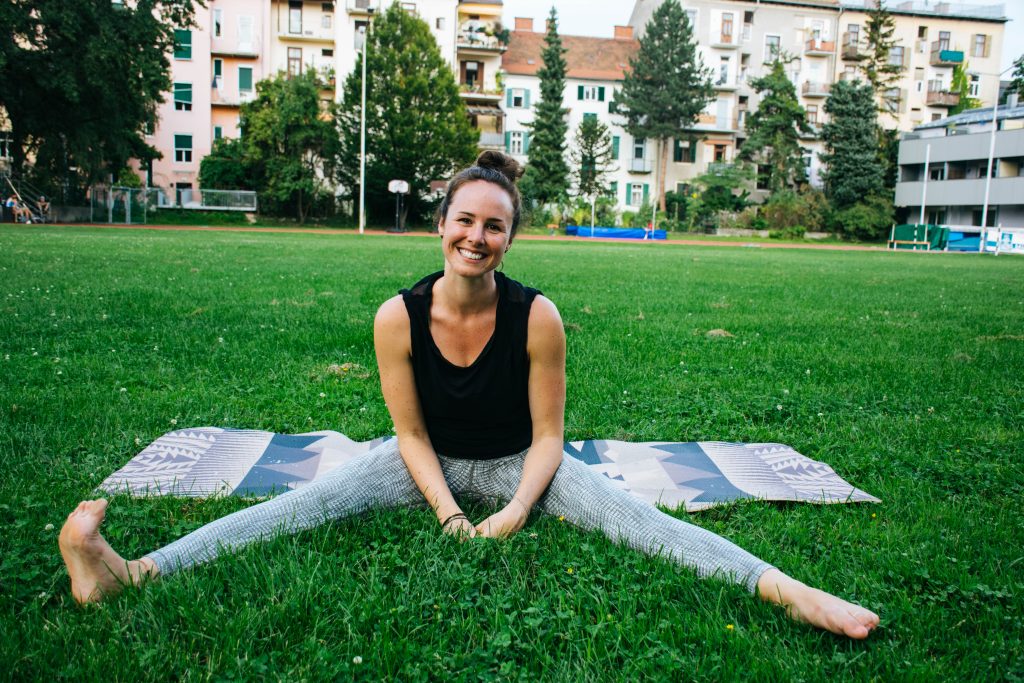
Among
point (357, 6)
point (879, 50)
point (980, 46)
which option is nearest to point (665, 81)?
point (879, 50)

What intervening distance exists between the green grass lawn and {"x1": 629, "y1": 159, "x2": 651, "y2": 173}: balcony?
1700 inches

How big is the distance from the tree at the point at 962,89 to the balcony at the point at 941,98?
Result: 0.31 m

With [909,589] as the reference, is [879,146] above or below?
above

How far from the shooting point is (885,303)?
433 inches

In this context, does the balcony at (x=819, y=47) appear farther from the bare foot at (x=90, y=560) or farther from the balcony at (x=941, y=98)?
the bare foot at (x=90, y=560)

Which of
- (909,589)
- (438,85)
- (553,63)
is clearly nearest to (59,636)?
(909,589)

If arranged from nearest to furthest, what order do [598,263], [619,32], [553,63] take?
[598,263] < [553,63] < [619,32]

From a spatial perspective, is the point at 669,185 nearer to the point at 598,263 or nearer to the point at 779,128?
the point at 779,128

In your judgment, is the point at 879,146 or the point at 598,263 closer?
the point at 598,263

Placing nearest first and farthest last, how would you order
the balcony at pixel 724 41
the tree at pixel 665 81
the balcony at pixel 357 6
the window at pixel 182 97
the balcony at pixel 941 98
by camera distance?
the window at pixel 182 97 → the balcony at pixel 357 6 → the tree at pixel 665 81 → the balcony at pixel 724 41 → the balcony at pixel 941 98

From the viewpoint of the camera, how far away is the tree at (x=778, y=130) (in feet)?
156

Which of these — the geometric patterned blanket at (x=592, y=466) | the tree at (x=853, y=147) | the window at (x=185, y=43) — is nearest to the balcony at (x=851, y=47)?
the tree at (x=853, y=147)

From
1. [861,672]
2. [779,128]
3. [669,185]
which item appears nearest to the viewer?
[861,672]

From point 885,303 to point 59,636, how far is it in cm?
1096
